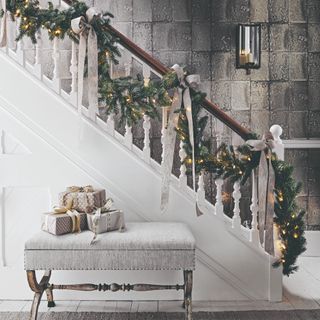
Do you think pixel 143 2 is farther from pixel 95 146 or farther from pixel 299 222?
pixel 299 222

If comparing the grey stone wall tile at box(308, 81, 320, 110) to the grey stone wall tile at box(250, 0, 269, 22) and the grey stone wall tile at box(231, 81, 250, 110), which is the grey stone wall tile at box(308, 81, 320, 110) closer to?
the grey stone wall tile at box(231, 81, 250, 110)

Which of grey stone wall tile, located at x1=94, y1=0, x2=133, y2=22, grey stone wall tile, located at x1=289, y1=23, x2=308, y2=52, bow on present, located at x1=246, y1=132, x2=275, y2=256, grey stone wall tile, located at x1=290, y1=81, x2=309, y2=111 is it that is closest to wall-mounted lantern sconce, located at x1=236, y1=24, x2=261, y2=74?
grey stone wall tile, located at x1=289, y1=23, x2=308, y2=52

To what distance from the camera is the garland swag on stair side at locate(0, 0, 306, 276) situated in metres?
3.44

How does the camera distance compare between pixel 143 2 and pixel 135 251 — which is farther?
pixel 143 2

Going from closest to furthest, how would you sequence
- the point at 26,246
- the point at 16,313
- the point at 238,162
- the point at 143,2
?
the point at 26,246
the point at 16,313
the point at 238,162
the point at 143,2

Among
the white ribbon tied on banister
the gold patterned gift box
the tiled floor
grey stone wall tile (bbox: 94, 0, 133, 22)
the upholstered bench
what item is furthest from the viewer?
grey stone wall tile (bbox: 94, 0, 133, 22)

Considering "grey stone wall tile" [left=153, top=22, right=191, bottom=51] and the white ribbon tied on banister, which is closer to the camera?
the white ribbon tied on banister

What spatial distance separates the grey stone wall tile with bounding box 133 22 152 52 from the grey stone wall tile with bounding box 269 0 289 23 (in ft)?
4.32

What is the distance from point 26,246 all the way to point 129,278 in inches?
35.5

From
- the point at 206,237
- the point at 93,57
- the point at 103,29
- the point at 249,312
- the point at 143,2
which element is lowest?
the point at 249,312

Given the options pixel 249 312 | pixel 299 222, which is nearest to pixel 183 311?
pixel 249 312

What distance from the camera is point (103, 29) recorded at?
3471 millimetres

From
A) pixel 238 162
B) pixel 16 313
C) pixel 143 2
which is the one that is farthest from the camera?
pixel 143 2

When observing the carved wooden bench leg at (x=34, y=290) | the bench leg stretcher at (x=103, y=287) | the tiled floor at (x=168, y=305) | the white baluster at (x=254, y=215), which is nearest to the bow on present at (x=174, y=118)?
the white baluster at (x=254, y=215)
